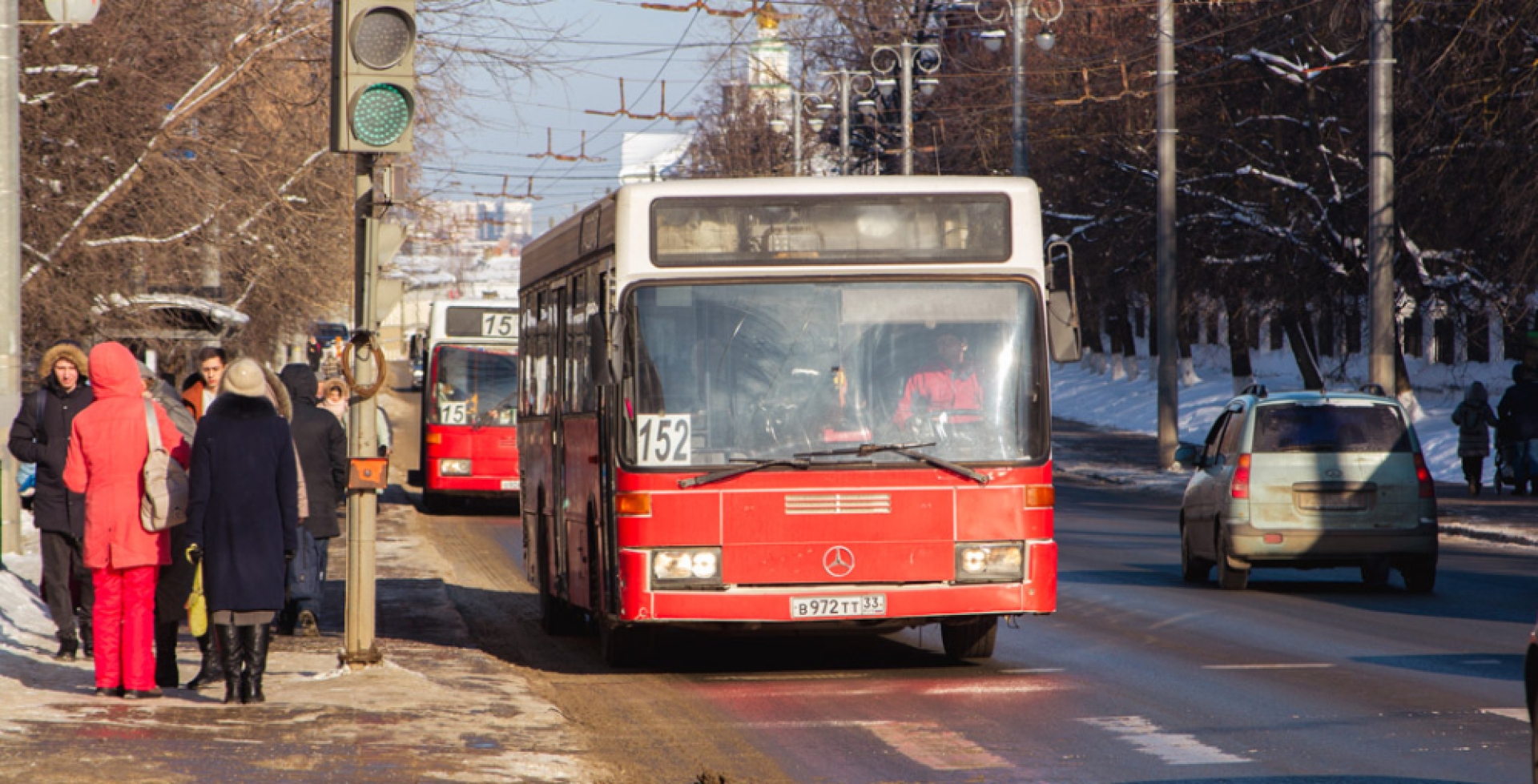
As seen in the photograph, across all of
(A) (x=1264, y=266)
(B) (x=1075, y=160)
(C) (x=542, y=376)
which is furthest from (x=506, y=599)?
(B) (x=1075, y=160)

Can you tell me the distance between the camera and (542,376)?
47.8 feet

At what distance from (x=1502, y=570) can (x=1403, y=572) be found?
2.22m

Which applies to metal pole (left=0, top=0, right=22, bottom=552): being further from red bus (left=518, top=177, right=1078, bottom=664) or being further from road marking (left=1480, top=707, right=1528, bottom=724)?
road marking (left=1480, top=707, right=1528, bottom=724)

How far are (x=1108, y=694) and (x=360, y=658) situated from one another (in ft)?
12.6

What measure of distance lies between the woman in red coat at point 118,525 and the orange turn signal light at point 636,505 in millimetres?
2374

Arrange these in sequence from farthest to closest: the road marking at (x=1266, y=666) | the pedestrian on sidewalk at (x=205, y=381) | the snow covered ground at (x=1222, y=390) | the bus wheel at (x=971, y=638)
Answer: the snow covered ground at (x=1222, y=390) < the pedestrian on sidewalk at (x=205, y=381) < the bus wheel at (x=971, y=638) < the road marking at (x=1266, y=666)

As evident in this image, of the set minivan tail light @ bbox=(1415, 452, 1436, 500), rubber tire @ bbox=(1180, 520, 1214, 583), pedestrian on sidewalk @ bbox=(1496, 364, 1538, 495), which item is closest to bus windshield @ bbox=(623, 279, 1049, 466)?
minivan tail light @ bbox=(1415, 452, 1436, 500)

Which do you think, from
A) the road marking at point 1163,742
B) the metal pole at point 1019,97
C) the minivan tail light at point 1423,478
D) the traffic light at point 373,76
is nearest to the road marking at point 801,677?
the road marking at point 1163,742

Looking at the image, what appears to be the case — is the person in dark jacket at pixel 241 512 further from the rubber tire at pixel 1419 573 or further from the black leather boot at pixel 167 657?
the rubber tire at pixel 1419 573

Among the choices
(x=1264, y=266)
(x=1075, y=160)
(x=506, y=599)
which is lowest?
(x=506, y=599)

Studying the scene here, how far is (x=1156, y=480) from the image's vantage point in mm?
34344

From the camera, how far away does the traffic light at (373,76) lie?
1046 cm

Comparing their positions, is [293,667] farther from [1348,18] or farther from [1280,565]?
[1348,18]

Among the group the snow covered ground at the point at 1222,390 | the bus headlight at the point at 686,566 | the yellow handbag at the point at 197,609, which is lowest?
the yellow handbag at the point at 197,609
